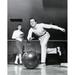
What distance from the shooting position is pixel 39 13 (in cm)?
602

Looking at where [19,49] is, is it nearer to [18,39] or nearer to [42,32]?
[18,39]

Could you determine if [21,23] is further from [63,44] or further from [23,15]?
[63,44]

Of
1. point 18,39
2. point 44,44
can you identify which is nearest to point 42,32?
point 44,44

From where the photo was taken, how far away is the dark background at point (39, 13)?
584cm

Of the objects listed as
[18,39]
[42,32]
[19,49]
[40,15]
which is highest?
[40,15]

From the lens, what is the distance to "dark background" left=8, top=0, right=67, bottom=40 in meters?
5.84

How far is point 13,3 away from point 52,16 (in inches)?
38.5

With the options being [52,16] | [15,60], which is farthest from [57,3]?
[15,60]

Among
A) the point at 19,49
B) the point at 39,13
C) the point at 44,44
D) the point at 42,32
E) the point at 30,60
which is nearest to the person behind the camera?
the point at 30,60

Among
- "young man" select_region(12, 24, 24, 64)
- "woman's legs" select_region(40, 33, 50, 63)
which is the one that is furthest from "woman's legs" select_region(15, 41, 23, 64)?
"woman's legs" select_region(40, 33, 50, 63)
